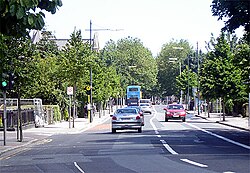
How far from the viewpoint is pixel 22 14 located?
13.1 metres

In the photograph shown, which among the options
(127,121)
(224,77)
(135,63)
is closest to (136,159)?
(127,121)

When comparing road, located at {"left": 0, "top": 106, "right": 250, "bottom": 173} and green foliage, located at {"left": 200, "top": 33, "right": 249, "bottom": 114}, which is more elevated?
green foliage, located at {"left": 200, "top": 33, "right": 249, "bottom": 114}

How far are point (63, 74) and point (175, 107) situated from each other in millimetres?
13942

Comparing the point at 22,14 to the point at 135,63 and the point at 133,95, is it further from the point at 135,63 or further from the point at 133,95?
the point at 135,63

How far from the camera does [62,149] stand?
2492 centimetres

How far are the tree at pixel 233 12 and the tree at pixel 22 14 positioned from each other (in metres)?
15.4

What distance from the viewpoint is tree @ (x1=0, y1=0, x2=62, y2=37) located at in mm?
13030

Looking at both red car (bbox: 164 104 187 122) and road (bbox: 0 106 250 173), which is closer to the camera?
road (bbox: 0 106 250 173)

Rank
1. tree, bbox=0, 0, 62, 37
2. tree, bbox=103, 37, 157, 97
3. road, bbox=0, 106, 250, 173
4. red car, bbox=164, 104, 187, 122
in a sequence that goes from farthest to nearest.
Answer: tree, bbox=103, 37, 157, 97, red car, bbox=164, 104, 187, 122, road, bbox=0, 106, 250, 173, tree, bbox=0, 0, 62, 37

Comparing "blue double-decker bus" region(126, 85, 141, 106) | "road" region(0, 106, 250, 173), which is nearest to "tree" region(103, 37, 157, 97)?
"blue double-decker bus" region(126, 85, 141, 106)

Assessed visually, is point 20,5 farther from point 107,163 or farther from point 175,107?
point 175,107

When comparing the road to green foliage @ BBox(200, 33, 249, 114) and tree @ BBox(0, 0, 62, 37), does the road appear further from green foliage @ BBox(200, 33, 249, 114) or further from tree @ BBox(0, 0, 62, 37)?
green foliage @ BBox(200, 33, 249, 114)

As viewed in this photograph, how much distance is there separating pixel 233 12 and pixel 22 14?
19.0 m

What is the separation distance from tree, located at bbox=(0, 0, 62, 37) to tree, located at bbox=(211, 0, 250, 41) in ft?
50.4
